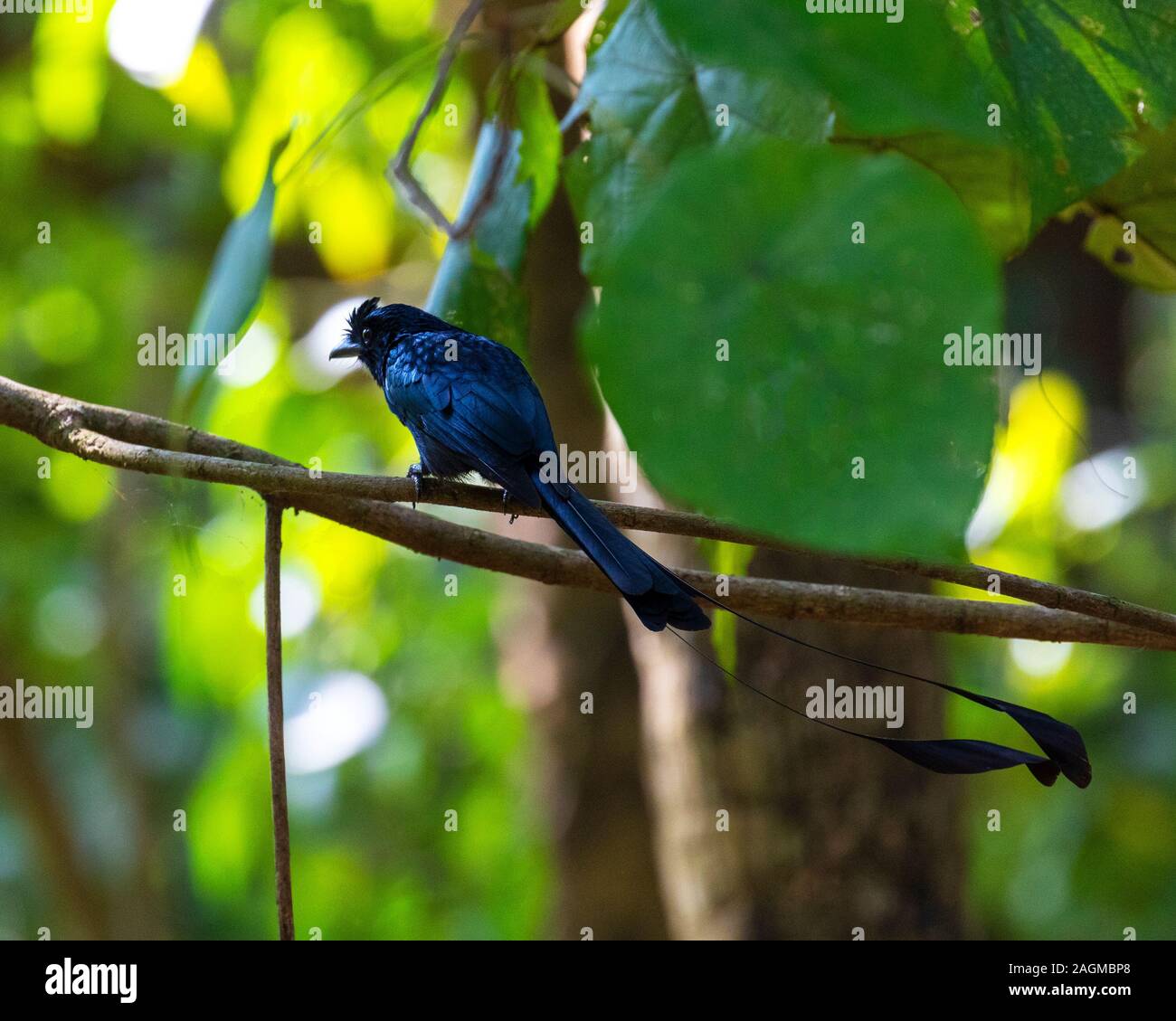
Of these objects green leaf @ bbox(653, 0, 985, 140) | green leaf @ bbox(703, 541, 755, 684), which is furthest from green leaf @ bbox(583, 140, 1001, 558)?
green leaf @ bbox(703, 541, 755, 684)

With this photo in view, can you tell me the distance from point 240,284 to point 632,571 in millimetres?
544

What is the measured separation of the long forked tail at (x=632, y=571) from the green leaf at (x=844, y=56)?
0.64m

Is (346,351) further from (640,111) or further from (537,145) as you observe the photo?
(640,111)

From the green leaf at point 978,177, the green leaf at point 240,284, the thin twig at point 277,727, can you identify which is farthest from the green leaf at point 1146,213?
the thin twig at point 277,727

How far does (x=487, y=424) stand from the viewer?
6.01 feet

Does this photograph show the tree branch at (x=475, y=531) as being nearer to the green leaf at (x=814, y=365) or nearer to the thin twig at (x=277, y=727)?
the thin twig at (x=277, y=727)

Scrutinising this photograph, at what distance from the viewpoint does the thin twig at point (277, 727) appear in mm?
1349

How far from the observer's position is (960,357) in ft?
1.86

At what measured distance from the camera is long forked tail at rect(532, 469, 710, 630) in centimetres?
120

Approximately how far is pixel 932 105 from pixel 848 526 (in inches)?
9.8

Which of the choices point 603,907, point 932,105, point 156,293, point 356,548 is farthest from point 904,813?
point 156,293

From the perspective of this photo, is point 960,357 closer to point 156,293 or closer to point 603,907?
point 603,907

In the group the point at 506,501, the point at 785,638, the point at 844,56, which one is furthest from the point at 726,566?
the point at 844,56

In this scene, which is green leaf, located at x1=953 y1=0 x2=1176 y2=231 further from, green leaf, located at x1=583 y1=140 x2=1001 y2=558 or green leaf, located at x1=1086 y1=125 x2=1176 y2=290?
green leaf, located at x1=583 y1=140 x2=1001 y2=558
